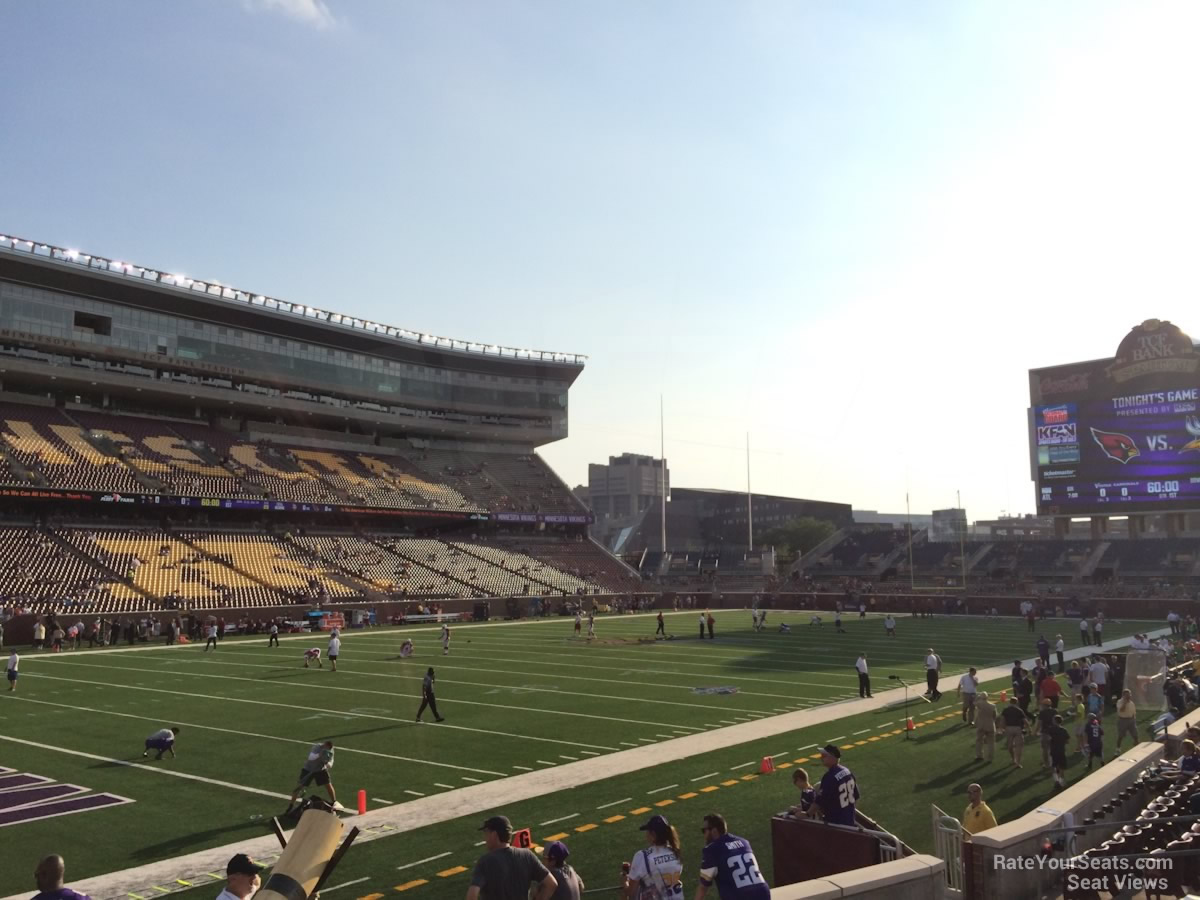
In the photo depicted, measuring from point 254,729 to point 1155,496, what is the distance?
4939 cm

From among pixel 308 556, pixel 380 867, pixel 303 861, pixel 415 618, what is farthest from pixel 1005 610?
pixel 303 861

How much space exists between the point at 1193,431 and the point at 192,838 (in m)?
53.5

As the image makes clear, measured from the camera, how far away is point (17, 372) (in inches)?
2199

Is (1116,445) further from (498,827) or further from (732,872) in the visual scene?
(498,827)

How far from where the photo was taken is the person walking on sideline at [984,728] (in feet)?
51.8

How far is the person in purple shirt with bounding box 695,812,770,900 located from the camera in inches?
245

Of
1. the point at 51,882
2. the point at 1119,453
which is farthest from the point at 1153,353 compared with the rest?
the point at 51,882

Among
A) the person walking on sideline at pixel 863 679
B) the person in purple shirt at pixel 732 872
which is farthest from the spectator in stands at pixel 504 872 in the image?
the person walking on sideline at pixel 863 679

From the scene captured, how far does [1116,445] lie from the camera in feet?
170

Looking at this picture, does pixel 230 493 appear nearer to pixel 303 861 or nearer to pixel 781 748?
pixel 781 748

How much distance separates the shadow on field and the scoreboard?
51994 mm

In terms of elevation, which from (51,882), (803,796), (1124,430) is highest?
(1124,430)

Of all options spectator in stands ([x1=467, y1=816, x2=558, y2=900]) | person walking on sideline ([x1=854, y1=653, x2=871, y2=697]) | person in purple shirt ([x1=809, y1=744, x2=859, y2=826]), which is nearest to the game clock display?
person walking on sideline ([x1=854, y1=653, x2=871, y2=697])

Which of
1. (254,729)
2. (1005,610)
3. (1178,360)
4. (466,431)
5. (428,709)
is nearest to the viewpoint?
(254,729)
